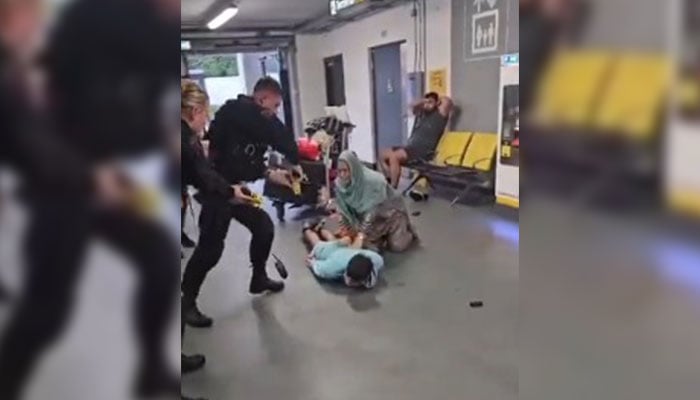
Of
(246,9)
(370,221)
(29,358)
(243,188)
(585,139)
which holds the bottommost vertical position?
(370,221)

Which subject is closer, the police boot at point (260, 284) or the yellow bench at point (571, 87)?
the yellow bench at point (571, 87)

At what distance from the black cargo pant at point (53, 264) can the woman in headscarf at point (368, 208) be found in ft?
11.3

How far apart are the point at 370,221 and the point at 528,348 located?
3.31m

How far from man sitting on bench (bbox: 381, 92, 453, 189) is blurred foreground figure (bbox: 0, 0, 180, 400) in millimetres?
5604

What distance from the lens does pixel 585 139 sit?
56cm

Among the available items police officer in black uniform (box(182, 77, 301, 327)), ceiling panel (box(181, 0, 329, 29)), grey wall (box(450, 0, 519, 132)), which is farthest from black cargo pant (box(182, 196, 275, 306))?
ceiling panel (box(181, 0, 329, 29))

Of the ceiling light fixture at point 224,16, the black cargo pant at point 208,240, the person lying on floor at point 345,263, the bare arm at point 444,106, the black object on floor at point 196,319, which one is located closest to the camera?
the black cargo pant at point 208,240

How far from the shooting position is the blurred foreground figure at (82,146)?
548 mm

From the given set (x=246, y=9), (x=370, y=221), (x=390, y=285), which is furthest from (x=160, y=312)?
(x=246, y=9)

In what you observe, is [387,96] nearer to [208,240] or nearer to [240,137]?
[240,137]

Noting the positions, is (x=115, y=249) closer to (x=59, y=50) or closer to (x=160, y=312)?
(x=160, y=312)

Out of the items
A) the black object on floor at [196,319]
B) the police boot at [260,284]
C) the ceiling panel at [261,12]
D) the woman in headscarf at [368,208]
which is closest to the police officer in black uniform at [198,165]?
the black object on floor at [196,319]

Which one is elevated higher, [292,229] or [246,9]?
[246,9]

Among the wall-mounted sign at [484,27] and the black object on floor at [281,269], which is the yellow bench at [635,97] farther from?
the wall-mounted sign at [484,27]
